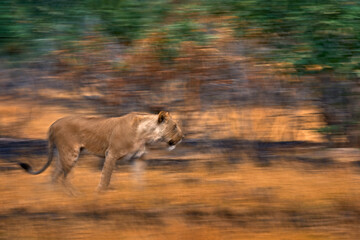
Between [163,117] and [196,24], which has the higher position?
[196,24]

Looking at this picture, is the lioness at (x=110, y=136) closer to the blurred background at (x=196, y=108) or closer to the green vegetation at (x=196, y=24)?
the blurred background at (x=196, y=108)

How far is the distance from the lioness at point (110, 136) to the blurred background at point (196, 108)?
1.65ft

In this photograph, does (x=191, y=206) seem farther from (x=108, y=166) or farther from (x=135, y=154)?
(x=108, y=166)

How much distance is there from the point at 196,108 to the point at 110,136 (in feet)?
5.76

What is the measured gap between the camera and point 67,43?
6543mm

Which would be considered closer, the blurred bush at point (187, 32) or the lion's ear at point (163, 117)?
the blurred bush at point (187, 32)

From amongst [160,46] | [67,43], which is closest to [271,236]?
[160,46]

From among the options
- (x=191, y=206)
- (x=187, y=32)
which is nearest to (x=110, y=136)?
(x=191, y=206)

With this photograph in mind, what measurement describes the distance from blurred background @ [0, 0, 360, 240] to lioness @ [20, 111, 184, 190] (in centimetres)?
50

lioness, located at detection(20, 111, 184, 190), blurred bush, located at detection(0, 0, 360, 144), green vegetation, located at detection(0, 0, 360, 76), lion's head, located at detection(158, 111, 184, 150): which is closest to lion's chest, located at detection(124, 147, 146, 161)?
lioness, located at detection(20, 111, 184, 190)

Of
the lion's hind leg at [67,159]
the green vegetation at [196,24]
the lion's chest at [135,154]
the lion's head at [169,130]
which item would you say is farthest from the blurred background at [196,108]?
the lion's head at [169,130]

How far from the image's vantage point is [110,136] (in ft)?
23.6

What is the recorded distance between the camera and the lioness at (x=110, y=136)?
714 cm

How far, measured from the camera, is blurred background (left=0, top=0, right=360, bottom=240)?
6.51 metres
